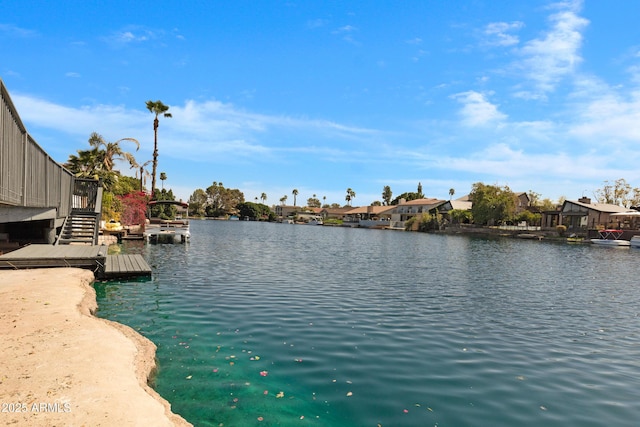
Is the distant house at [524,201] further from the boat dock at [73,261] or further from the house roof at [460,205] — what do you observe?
the boat dock at [73,261]

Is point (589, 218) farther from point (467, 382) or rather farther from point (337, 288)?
point (467, 382)

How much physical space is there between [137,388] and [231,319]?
5656 mm

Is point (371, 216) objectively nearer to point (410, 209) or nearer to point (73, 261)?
point (410, 209)

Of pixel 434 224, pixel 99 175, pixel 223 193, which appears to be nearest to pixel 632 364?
pixel 99 175

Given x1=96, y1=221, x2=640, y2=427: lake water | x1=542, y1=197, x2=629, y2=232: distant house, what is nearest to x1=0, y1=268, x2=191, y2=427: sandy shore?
x1=96, y1=221, x2=640, y2=427: lake water

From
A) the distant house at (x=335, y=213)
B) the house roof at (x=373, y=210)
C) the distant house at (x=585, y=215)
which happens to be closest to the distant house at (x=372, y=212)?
the house roof at (x=373, y=210)

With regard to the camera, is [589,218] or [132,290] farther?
[589,218]

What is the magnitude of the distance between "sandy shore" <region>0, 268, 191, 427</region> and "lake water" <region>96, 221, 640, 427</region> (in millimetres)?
755

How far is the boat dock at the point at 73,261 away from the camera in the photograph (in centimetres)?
1470

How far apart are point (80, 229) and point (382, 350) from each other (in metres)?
21.0

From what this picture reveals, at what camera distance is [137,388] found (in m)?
5.64

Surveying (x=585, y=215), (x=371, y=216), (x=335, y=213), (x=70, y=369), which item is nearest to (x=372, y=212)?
(x=371, y=216)

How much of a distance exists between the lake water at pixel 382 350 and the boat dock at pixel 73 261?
109 centimetres

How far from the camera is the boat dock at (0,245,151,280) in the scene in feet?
48.2
